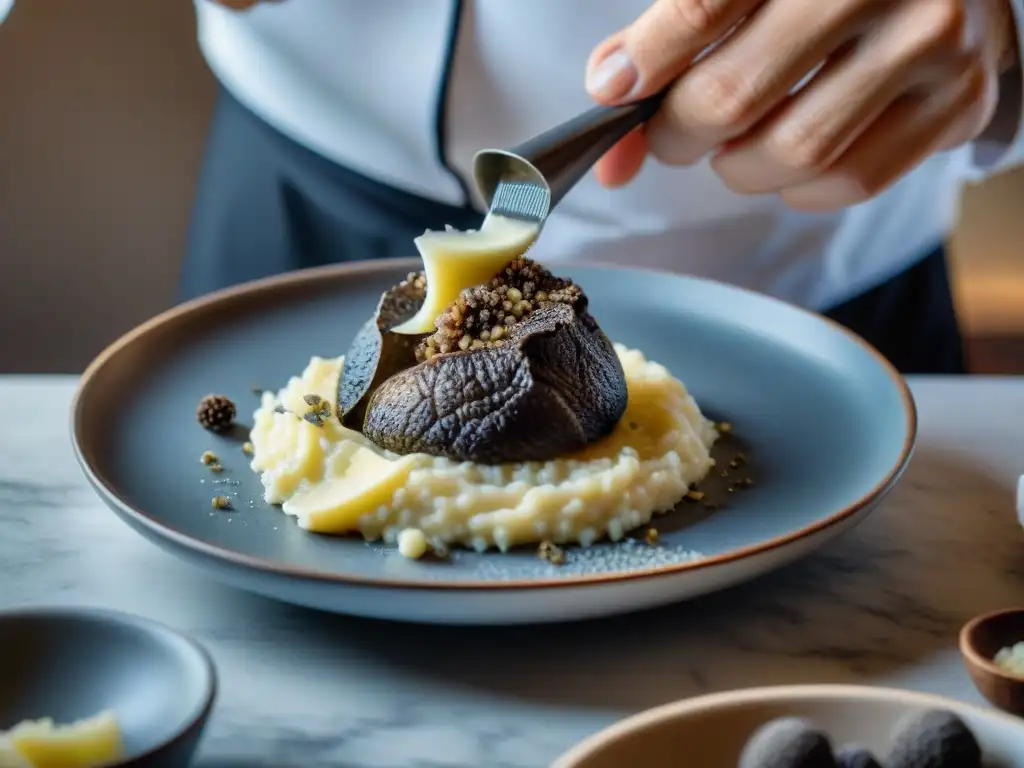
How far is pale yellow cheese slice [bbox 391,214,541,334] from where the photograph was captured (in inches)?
84.4

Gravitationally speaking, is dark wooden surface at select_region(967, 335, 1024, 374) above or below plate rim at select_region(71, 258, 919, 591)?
below

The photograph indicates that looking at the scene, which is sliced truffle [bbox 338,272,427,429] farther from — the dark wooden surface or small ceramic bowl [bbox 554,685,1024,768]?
the dark wooden surface

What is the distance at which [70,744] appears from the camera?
129cm

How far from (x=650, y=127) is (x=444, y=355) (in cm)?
67

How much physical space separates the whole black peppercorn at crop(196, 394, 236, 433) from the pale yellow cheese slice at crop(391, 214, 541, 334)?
0.34 meters

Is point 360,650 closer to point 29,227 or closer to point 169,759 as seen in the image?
point 169,759

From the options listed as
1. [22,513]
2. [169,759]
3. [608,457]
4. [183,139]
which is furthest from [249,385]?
[183,139]

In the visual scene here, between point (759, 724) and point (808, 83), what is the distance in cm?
134

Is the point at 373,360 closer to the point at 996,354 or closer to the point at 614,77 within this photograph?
the point at 614,77

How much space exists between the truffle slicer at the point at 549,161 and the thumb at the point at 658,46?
0.13 feet

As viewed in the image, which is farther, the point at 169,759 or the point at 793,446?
the point at 793,446

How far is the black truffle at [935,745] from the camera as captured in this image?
124cm

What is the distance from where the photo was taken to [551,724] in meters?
1.60

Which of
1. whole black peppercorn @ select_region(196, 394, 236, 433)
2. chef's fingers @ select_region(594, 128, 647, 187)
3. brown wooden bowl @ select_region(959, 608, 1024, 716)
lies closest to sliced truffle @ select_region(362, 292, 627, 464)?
whole black peppercorn @ select_region(196, 394, 236, 433)
